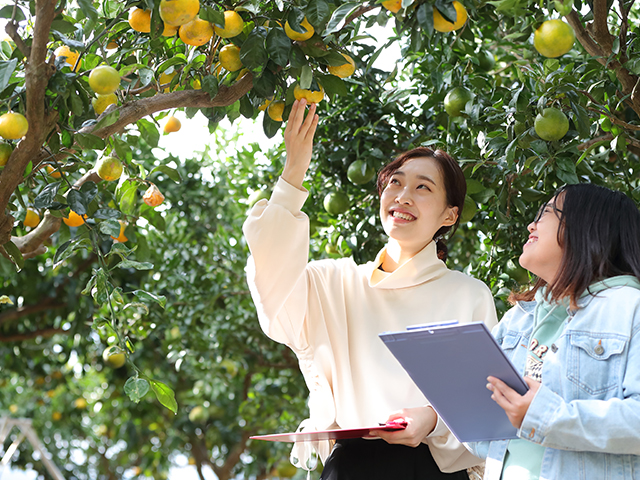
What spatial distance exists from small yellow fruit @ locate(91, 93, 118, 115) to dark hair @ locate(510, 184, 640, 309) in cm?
91

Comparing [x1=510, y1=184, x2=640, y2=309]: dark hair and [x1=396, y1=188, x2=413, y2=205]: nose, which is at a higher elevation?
[x1=396, y1=188, x2=413, y2=205]: nose

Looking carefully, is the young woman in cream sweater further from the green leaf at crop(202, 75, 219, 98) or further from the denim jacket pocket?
the denim jacket pocket

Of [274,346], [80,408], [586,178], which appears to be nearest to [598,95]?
[586,178]

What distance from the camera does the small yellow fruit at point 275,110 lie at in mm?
1429

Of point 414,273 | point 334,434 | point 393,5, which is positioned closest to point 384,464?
point 334,434

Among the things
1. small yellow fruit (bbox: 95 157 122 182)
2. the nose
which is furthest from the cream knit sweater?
small yellow fruit (bbox: 95 157 122 182)

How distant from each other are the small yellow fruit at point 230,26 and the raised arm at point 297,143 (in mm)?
199

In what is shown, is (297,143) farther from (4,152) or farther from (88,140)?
(4,152)

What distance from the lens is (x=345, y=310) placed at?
1.52 meters

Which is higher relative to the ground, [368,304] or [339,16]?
[339,16]

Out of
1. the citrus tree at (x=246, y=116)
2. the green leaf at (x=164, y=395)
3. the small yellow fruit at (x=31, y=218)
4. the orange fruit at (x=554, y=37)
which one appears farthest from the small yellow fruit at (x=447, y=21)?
the small yellow fruit at (x=31, y=218)

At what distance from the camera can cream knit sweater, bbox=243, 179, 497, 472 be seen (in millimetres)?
1361

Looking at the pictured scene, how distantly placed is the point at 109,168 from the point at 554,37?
3.33 ft

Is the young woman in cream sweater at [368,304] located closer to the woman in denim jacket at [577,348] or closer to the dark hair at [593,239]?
the woman in denim jacket at [577,348]
